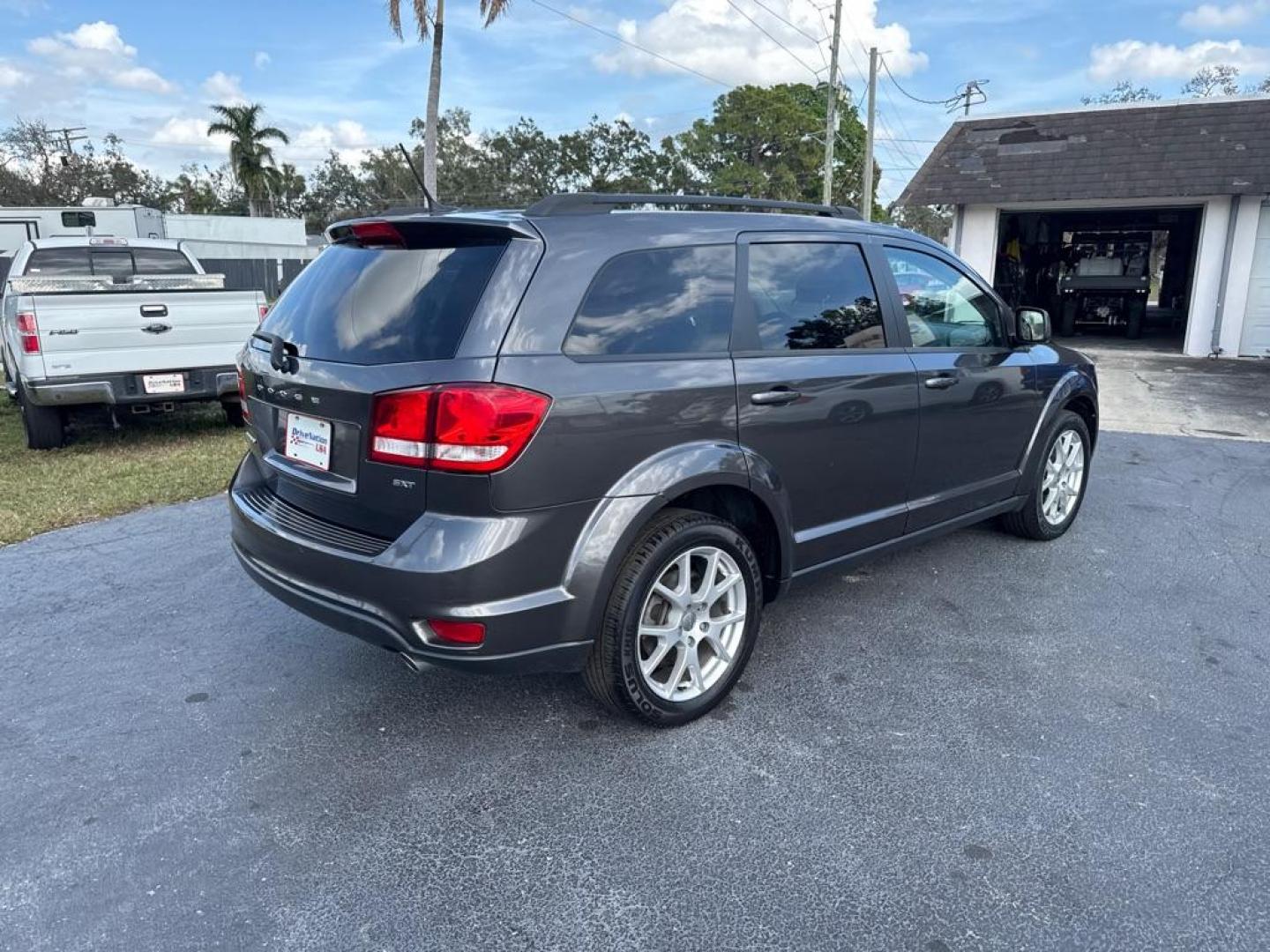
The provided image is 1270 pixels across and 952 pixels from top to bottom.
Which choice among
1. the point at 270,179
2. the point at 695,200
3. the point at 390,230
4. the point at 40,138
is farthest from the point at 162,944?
the point at 40,138

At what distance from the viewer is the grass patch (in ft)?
18.9

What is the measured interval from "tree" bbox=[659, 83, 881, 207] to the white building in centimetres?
3127

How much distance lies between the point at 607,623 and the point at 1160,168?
52.1ft

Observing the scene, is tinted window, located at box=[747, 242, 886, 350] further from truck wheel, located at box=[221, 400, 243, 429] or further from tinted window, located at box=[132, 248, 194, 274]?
tinted window, located at box=[132, 248, 194, 274]

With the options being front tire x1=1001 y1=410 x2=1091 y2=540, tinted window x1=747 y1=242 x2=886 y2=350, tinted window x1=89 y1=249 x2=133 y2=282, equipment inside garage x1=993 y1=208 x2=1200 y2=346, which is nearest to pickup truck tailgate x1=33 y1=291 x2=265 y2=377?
tinted window x1=89 y1=249 x2=133 y2=282

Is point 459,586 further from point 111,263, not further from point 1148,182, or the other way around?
point 1148,182

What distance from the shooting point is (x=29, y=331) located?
21.8 feet

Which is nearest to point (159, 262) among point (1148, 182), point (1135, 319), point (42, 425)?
point (42, 425)

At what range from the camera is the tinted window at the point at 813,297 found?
3.34 meters

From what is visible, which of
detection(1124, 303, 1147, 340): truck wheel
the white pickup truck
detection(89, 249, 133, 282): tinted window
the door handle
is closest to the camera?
the door handle

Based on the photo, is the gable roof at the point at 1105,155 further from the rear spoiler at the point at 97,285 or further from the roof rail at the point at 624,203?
the roof rail at the point at 624,203

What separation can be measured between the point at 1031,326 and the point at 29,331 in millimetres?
7030

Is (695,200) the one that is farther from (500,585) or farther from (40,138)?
(40,138)

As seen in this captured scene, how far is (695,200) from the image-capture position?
11.5 feet
